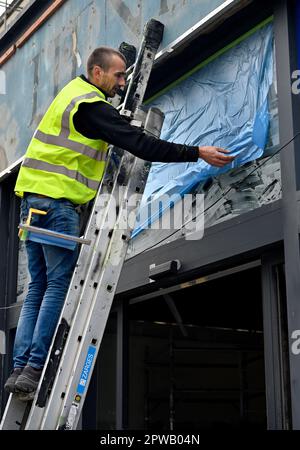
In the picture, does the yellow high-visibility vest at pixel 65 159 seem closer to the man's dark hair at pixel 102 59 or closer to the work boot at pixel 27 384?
the man's dark hair at pixel 102 59

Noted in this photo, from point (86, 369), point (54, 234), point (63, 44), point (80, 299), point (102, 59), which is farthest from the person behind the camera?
point (63, 44)

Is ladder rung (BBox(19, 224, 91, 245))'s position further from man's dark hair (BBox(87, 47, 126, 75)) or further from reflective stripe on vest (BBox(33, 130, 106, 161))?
man's dark hair (BBox(87, 47, 126, 75))

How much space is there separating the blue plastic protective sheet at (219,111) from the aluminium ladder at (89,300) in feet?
3.82

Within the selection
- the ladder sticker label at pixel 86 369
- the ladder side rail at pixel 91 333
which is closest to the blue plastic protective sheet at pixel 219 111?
the ladder side rail at pixel 91 333

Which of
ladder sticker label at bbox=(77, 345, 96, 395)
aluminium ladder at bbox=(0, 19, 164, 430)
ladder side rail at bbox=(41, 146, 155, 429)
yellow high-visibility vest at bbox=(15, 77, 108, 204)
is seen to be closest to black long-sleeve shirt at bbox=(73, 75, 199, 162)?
yellow high-visibility vest at bbox=(15, 77, 108, 204)

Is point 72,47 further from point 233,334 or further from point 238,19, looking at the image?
point 233,334

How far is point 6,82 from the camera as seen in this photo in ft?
30.9

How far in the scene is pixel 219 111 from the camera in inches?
232

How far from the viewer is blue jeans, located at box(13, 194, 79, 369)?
4.02 meters

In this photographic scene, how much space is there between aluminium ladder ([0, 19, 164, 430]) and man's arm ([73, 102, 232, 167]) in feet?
0.79

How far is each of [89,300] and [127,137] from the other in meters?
0.91

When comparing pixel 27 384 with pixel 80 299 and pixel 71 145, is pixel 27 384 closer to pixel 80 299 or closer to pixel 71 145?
pixel 80 299

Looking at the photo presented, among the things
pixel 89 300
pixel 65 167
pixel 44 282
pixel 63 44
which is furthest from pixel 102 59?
pixel 63 44
